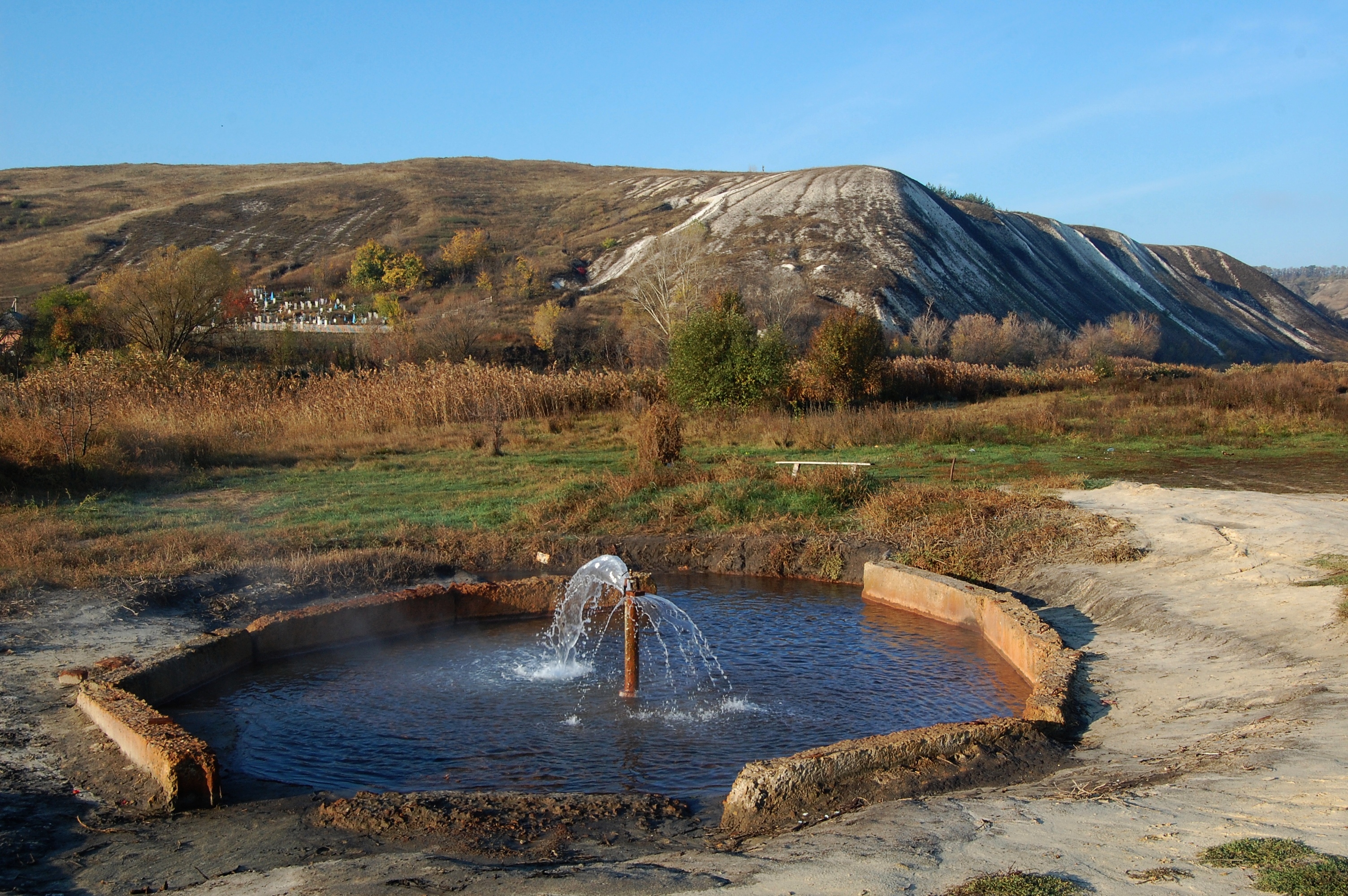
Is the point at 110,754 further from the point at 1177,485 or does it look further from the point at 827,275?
the point at 827,275

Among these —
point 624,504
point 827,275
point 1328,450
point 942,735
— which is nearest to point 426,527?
point 624,504

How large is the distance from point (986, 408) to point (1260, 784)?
84.6ft

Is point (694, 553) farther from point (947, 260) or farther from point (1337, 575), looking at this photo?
point (947, 260)

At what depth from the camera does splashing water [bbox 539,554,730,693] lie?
7867 mm

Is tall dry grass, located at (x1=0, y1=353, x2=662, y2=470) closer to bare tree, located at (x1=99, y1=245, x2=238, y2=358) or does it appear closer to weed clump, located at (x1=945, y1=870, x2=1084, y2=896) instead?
weed clump, located at (x1=945, y1=870, x2=1084, y2=896)

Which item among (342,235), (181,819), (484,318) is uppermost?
(342,235)

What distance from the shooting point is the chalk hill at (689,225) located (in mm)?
69688

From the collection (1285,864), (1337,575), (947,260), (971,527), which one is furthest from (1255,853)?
(947,260)

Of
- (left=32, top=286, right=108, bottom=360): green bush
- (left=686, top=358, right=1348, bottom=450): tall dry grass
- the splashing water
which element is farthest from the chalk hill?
the splashing water

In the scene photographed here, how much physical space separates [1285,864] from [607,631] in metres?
6.33

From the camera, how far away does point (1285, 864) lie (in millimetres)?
3717

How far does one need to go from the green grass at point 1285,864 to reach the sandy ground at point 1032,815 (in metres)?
0.08

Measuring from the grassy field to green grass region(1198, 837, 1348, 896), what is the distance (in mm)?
6858

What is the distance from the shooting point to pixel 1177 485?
15562mm
